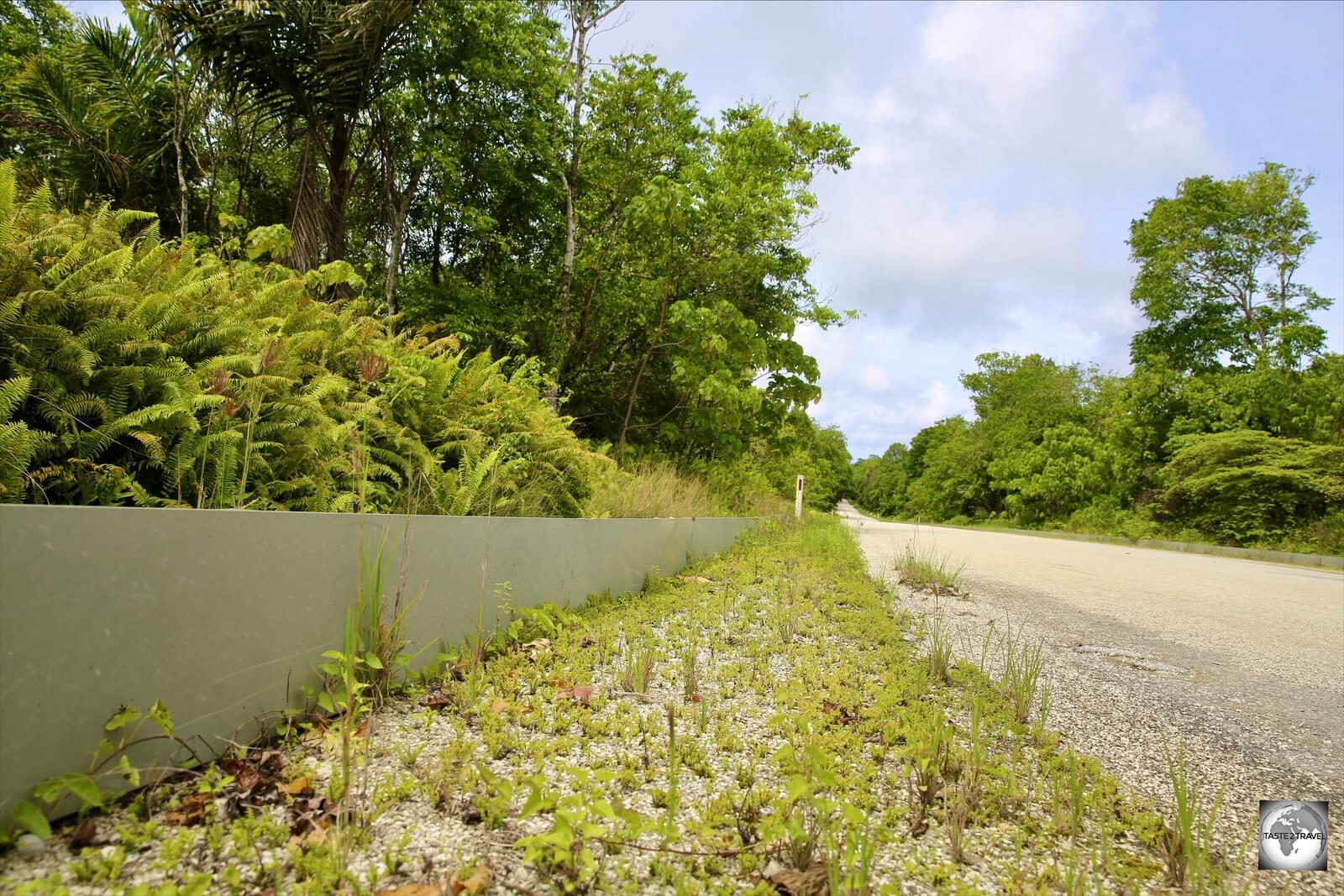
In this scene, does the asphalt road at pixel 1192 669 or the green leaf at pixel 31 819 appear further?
the asphalt road at pixel 1192 669

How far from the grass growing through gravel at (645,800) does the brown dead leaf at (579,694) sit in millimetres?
14

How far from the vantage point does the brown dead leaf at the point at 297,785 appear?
1815 mm

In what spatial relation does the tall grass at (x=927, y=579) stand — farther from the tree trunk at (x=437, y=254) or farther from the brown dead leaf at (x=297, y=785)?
the tree trunk at (x=437, y=254)

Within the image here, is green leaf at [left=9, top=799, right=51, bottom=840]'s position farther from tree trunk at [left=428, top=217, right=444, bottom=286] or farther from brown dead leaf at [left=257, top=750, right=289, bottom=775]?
tree trunk at [left=428, top=217, right=444, bottom=286]

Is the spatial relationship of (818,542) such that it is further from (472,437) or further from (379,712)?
(379,712)

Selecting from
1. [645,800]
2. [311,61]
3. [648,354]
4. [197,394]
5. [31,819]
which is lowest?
[645,800]

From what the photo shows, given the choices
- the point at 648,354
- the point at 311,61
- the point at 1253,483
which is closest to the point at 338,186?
the point at 311,61

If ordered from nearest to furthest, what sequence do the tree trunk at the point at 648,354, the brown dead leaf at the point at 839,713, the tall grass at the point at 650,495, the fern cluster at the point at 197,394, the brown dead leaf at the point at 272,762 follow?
the brown dead leaf at the point at 272,762
the fern cluster at the point at 197,394
the brown dead leaf at the point at 839,713
the tall grass at the point at 650,495
the tree trunk at the point at 648,354

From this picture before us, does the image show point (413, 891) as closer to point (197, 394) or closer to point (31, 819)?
point (31, 819)

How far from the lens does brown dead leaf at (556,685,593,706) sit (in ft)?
8.84

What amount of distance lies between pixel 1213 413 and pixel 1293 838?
2343cm

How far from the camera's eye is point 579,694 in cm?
275

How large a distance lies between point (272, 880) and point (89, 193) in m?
7.76

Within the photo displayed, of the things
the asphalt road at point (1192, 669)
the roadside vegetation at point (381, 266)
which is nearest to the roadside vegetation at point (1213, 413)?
the asphalt road at point (1192, 669)
